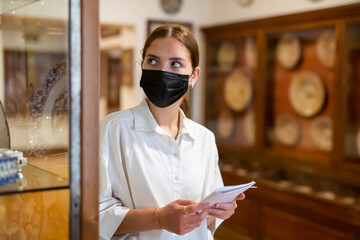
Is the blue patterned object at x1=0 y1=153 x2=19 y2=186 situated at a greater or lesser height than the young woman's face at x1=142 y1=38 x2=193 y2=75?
lesser

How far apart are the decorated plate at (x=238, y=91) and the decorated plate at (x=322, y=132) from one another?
2.80 feet

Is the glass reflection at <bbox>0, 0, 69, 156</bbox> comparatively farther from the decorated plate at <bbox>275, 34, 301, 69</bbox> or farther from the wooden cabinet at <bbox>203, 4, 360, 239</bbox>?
the decorated plate at <bbox>275, 34, 301, 69</bbox>

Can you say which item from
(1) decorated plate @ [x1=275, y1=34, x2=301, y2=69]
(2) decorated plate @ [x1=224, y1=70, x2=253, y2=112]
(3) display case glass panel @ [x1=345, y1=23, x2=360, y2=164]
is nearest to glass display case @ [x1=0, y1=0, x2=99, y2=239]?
(3) display case glass panel @ [x1=345, y1=23, x2=360, y2=164]

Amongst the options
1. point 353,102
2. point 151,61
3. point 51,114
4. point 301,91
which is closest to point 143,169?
point 151,61

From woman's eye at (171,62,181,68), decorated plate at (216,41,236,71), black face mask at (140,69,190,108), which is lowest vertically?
black face mask at (140,69,190,108)

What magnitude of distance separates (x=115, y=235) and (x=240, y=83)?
3381 millimetres

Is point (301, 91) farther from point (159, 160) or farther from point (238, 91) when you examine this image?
point (159, 160)

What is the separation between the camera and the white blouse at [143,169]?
5.12ft

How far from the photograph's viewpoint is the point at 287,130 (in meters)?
4.33

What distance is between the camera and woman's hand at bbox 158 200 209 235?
144 centimetres

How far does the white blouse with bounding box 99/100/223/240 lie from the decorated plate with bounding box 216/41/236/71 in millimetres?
3288

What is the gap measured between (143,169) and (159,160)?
0.28 feet

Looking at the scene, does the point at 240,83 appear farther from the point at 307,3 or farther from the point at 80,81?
the point at 80,81

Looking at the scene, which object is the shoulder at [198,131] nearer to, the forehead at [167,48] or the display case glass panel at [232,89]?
the forehead at [167,48]
